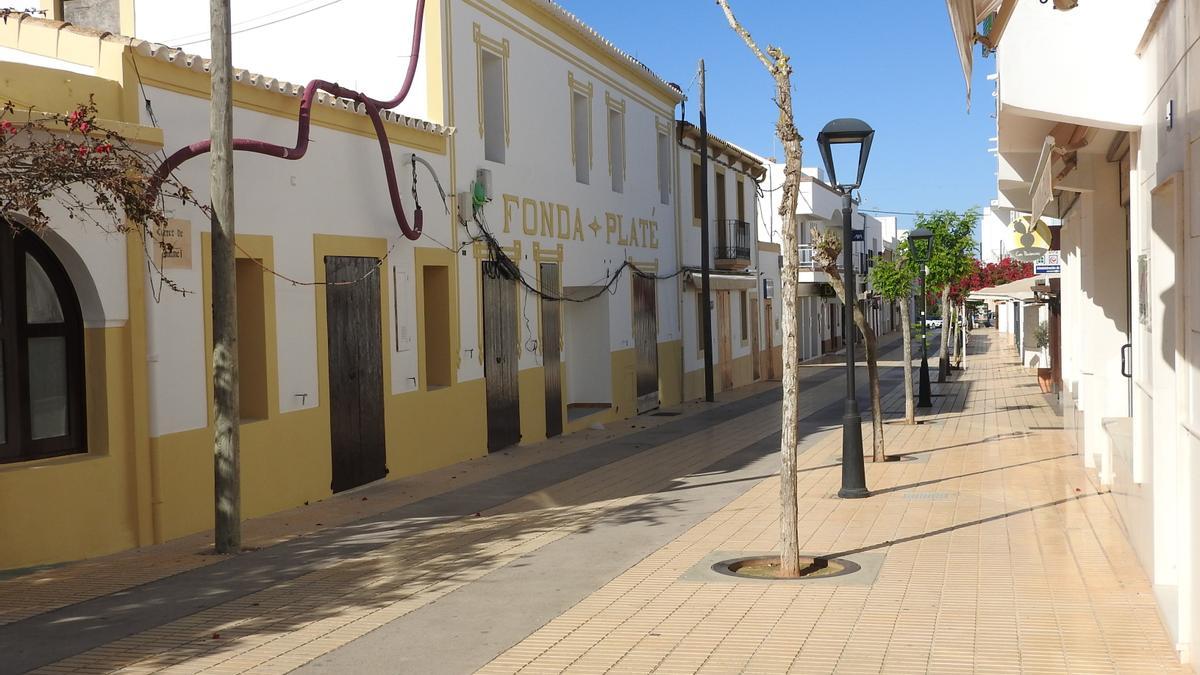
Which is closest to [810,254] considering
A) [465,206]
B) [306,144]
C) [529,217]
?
[529,217]

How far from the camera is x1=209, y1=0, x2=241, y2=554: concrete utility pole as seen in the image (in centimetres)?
989

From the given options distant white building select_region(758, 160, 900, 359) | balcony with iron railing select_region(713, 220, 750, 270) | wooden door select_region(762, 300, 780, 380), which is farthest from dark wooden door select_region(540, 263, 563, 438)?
distant white building select_region(758, 160, 900, 359)

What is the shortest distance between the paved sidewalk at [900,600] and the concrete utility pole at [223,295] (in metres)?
3.40

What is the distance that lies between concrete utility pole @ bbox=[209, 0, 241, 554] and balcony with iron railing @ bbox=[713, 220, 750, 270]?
22141 mm

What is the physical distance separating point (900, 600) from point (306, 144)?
24.4 ft

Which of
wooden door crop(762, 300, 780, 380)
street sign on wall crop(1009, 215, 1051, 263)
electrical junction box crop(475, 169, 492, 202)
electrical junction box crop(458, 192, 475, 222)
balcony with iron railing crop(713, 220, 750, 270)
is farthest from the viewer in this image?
wooden door crop(762, 300, 780, 380)

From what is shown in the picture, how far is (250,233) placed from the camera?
39.1 ft

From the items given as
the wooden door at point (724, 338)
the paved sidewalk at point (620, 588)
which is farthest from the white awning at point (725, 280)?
the paved sidewalk at point (620, 588)

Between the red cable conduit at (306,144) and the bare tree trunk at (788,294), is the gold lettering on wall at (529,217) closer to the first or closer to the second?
the red cable conduit at (306,144)

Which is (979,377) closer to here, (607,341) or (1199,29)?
(607,341)

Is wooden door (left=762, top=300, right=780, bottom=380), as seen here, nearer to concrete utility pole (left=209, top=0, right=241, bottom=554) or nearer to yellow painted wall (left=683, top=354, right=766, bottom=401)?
yellow painted wall (left=683, top=354, right=766, bottom=401)

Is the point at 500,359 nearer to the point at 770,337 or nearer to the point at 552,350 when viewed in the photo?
the point at 552,350

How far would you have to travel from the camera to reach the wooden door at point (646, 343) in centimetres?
2450

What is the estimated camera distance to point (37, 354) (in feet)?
32.8
